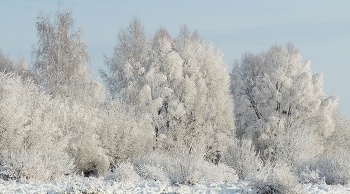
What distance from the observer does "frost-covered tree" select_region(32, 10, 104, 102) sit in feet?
89.1

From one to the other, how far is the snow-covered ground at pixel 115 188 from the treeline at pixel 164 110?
1.32 meters

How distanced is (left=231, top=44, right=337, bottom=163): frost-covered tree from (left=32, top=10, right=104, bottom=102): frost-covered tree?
1141cm

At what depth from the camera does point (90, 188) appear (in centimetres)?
1278

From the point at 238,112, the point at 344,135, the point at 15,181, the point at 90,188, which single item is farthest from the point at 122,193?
the point at 344,135

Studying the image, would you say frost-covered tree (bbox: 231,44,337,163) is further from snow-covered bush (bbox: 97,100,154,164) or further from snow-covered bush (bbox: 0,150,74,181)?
snow-covered bush (bbox: 0,150,74,181)

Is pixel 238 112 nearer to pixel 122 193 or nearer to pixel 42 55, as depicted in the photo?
pixel 42 55

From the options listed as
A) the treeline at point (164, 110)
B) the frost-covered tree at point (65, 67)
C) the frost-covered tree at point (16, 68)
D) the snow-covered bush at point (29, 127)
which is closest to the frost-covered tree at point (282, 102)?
the treeline at point (164, 110)

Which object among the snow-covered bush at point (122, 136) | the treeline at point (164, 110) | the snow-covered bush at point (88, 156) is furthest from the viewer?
the snow-covered bush at point (122, 136)

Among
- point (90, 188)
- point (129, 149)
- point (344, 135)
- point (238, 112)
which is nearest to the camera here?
point (90, 188)

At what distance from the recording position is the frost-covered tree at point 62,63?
27.2 m

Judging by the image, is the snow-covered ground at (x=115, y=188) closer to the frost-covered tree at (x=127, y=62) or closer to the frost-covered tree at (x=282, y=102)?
the frost-covered tree at (x=127, y=62)

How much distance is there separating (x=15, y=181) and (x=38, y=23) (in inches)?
584

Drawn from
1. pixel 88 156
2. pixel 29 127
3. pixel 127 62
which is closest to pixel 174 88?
pixel 127 62

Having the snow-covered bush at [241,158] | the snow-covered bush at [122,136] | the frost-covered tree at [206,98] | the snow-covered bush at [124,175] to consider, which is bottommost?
the snow-covered bush at [124,175]
